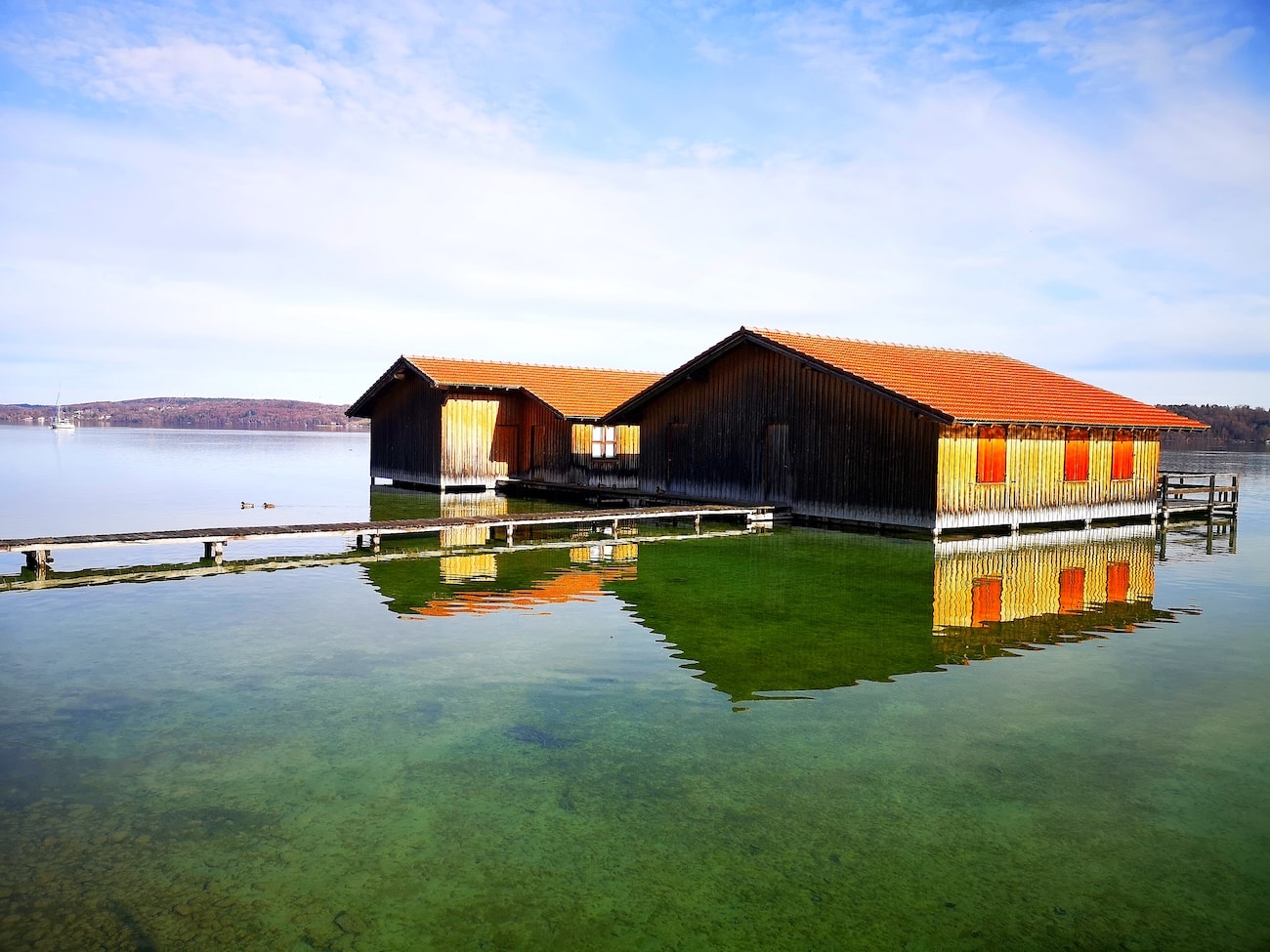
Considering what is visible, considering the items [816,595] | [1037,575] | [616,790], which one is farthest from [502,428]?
[616,790]

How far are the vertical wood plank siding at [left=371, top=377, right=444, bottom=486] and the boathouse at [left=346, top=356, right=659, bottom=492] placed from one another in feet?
0.14

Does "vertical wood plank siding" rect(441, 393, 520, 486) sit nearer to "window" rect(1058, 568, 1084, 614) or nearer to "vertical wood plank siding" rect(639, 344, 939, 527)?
"vertical wood plank siding" rect(639, 344, 939, 527)

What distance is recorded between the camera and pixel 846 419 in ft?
79.8

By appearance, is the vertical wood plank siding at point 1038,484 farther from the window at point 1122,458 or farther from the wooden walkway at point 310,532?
the wooden walkway at point 310,532

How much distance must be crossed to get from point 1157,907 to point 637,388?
3643 cm

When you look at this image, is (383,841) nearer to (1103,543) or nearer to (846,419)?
(846,419)

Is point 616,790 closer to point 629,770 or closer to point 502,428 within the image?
point 629,770

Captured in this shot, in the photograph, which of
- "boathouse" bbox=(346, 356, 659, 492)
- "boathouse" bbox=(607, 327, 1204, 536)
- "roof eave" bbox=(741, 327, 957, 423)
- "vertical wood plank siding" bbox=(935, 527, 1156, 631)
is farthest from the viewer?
"boathouse" bbox=(346, 356, 659, 492)

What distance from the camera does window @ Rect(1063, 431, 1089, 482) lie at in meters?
26.4

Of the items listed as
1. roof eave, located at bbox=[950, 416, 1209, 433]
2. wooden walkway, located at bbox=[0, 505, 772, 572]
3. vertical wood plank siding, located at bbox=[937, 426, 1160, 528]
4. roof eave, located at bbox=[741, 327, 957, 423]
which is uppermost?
roof eave, located at bbox=[741, 327, 957, 423]

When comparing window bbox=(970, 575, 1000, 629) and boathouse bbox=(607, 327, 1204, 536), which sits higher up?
boathouse bbox=(607, 327, 1204, 536)

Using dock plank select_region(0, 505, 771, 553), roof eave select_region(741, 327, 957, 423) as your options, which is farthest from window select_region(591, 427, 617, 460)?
roof eave select_region(741, 327, 957, 423)

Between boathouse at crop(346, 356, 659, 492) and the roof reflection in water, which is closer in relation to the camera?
the roof reflection in water

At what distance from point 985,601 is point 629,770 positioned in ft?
31.0
